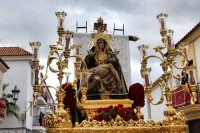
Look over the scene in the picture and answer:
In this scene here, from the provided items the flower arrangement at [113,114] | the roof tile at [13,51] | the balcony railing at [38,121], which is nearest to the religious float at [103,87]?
the flower arrangement at [113,114]

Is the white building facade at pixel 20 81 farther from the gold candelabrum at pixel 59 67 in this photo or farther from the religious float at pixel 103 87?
the gold candelabrum at pixel 59 67

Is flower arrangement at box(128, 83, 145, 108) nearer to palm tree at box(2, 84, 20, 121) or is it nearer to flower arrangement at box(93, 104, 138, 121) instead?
flower arrangement at box(93, 104, 138, 121)

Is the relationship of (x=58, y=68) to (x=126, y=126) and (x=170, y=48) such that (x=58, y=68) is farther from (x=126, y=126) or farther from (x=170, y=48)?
(x=170, y=48)

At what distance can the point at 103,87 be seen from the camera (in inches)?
292

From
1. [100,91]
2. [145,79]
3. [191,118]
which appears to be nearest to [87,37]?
[100,91]

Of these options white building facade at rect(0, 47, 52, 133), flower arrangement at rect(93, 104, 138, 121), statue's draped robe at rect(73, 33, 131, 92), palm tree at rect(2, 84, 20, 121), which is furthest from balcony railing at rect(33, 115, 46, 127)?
flower arrangement at rect(93, 104, 138, 121)

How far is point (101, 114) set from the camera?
226 inches

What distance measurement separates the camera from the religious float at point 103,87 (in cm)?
526

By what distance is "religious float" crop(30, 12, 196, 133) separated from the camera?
5.26m

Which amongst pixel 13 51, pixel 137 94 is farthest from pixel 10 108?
pixel 137 94

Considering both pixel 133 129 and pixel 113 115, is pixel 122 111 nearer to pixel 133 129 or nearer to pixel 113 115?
pixel 113 115

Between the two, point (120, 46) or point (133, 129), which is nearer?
point (133, 129)

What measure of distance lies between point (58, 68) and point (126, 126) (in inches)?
59.8

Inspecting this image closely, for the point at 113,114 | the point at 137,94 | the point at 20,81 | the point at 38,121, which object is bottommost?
the point at 38,121
